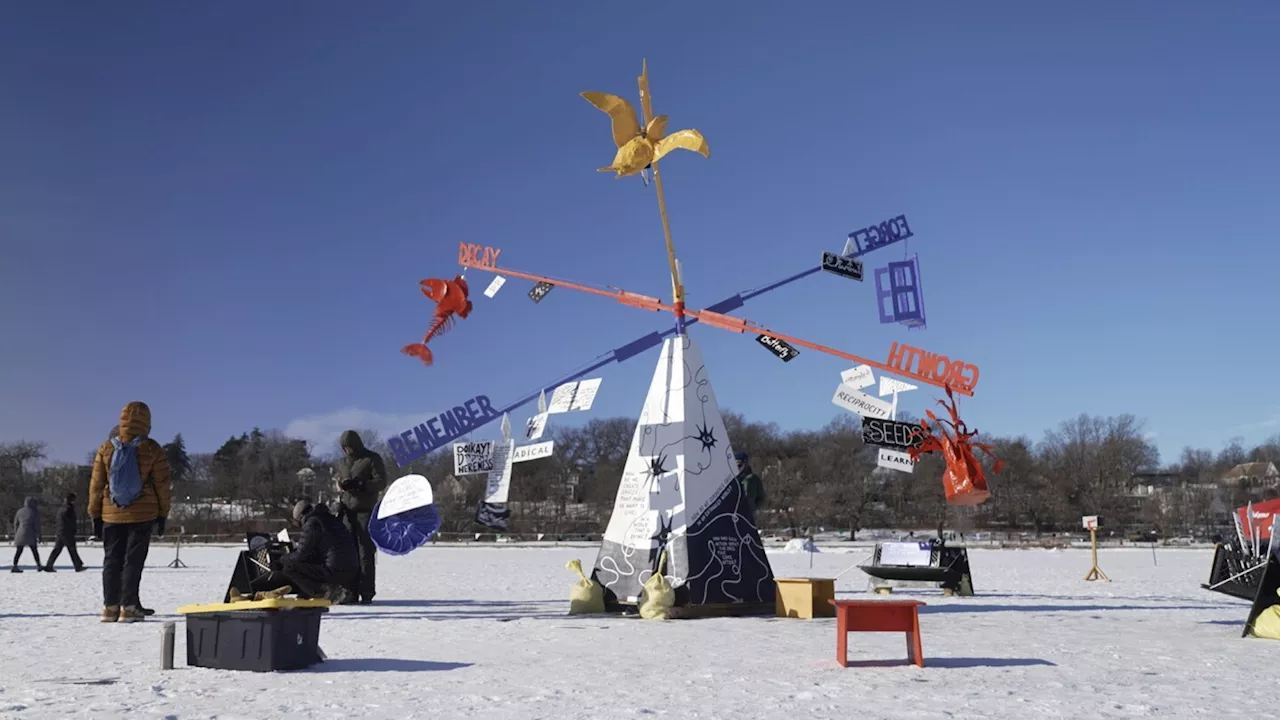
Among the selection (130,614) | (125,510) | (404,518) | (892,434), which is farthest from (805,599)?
(125,510)

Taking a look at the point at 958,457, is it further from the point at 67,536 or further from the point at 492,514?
the point at 67,536

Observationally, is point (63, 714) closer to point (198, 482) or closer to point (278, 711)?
point (278, 711)

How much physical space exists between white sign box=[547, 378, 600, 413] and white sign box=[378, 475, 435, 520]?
157 centimetres

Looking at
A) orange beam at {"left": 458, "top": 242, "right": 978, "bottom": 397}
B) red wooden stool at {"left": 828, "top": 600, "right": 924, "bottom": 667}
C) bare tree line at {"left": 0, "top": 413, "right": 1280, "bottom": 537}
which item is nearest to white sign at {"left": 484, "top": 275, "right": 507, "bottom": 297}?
orange beam at {"left": 458, "top": 242, "right": 978, "bottom": 397}

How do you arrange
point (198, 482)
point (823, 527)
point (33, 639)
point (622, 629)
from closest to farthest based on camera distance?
point (33, 639) < point (622, 629) < point (823, 527) < point (198, 482)

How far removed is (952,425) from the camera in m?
12.2

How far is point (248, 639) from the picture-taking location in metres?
6.75

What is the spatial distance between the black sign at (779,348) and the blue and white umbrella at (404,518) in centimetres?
400

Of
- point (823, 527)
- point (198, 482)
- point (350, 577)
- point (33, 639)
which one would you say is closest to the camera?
point (33, 639)

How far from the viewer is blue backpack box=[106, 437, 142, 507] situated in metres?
10.1

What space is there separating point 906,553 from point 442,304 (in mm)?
7658

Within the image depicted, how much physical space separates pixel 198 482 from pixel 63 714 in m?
104

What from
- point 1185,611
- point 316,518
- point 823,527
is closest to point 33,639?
point 316,518

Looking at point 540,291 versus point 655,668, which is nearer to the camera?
point 655,668
